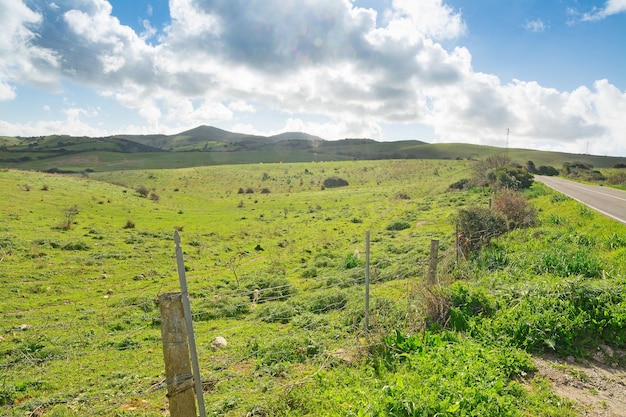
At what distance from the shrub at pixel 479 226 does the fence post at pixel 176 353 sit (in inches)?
491

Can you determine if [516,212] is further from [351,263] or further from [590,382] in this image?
[590,382]

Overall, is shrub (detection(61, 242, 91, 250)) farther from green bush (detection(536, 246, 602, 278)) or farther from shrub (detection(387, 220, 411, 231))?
green bush (detection(536, 246, 602, 278))

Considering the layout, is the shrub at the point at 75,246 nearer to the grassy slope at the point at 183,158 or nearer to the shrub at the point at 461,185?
the shrub at the point at 461,185

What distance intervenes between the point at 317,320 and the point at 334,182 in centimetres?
6287

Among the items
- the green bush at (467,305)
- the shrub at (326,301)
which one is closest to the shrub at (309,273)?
the shrub at (326,301)

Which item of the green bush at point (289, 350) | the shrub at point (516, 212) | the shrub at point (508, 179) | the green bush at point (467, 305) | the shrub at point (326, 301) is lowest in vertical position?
the shrub at point (326, 301)

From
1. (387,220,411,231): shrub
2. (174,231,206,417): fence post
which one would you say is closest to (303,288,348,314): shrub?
(174,231,206,417): fence post

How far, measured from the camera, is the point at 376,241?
22.4m

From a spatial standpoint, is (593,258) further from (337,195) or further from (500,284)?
(337,195)

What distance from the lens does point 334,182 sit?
236ft

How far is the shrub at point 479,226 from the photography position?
1435 centimetres

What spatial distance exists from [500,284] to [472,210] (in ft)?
22.4

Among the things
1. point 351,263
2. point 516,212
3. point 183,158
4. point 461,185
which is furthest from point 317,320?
point 183,158

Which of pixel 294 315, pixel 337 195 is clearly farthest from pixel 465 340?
pixel 337 195
